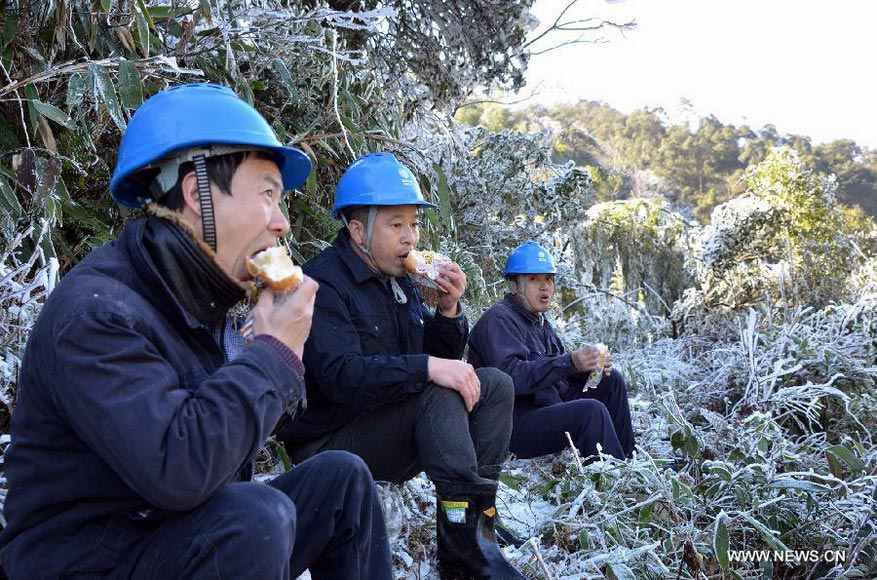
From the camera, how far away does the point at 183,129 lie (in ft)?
5.99

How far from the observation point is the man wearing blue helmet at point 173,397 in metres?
1.49

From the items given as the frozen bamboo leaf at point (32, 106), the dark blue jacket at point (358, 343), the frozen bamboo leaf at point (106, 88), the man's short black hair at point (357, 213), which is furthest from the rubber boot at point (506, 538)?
the frozen bamboo leaf at point (32, 106)

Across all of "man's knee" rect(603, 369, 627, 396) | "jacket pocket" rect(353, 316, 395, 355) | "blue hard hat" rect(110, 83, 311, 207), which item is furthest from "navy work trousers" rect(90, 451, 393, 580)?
"man's knee" rect(603, 369, 627, 396)

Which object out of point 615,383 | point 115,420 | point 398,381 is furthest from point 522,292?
point 115,420

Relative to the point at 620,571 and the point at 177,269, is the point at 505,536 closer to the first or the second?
the point at 620,571

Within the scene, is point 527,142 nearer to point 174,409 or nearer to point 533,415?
point 533,415

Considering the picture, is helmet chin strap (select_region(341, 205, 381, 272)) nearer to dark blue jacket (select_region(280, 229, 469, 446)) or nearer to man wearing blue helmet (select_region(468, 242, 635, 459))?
dark blue jacket (select_region(280, 229, 469, 446))

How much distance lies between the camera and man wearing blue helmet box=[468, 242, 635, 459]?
440 cm

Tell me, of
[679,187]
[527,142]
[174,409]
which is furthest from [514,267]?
[679,187]

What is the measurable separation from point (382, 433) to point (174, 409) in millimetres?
1525

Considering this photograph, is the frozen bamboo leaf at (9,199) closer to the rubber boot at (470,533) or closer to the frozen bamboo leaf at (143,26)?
the frozen bamboo leaf at (143,26)

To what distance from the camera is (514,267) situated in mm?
5254

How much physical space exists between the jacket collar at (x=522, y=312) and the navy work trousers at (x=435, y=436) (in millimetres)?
→ 1871

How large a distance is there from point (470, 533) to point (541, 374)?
1.75 meters
